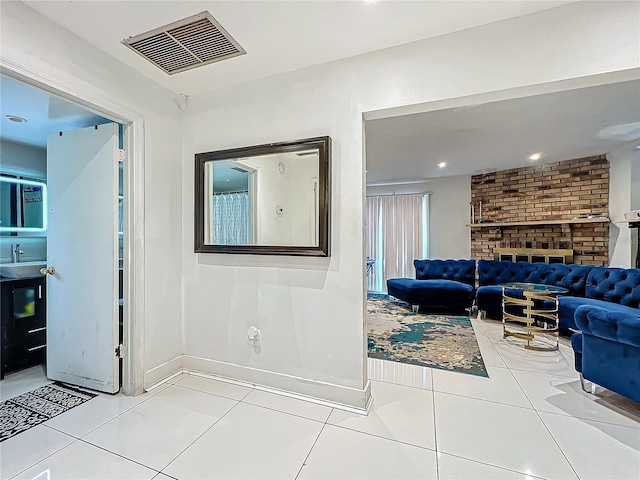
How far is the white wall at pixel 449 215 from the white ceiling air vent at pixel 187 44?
521 centimetres

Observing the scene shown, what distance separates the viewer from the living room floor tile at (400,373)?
2430 mm

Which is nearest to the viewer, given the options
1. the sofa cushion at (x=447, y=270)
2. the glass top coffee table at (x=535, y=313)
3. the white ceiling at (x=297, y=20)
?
the white ceiling at (x=297, y=20)

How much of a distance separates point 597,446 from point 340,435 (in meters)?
1.44

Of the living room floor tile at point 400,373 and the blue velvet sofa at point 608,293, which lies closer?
the living room floor tile at point 400,373

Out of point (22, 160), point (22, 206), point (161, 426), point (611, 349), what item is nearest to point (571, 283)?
point (611, 349)

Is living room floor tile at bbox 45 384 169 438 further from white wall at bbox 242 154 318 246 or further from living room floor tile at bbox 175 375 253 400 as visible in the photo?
white wall at bbox 242 154 318 246

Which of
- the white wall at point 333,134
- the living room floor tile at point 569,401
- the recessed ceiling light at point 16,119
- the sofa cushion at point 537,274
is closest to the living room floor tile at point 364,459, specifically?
the white wall at point 333,134

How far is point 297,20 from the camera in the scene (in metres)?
1.68

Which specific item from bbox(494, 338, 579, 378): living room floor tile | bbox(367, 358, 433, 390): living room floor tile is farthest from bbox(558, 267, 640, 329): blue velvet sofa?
bbox(367, 358, 433, 390): living room floor tile

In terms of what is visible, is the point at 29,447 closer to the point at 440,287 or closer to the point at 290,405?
the point at 290,405

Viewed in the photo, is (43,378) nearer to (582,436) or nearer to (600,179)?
(582,436)

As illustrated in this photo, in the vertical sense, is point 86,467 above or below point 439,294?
below

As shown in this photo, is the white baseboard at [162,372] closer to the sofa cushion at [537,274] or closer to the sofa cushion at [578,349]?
the sofa cushion at [578,349]

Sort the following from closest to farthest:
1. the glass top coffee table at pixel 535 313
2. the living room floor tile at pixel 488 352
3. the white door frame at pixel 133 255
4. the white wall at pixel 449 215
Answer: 1. the white door frame at pixel 133 255
2. the living room floor tile at pixel 488 352
3. the glass top coffee table at pixel 535 313
4. the white wall at pixel 449 215
